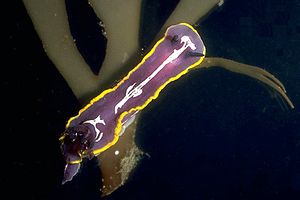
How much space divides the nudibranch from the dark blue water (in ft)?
2.14

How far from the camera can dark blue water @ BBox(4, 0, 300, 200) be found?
3246 millimetres

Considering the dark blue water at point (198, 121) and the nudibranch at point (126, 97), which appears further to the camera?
the dark blue water at point (198, 121)

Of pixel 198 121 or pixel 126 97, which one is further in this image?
pixel 198 121

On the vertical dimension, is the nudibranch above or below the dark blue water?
above

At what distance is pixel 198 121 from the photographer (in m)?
3.59

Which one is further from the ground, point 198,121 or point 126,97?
point 126,97

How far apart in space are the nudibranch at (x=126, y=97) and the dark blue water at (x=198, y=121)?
0.65 metres

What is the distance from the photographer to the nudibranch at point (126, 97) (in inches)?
89.7

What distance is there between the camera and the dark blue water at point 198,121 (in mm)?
3246

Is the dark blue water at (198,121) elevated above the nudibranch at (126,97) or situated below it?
below

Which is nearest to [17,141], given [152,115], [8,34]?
[8,34]

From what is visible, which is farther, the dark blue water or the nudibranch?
the dark blue water

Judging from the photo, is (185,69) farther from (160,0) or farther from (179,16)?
(160,0)

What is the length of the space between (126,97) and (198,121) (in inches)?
53.8
